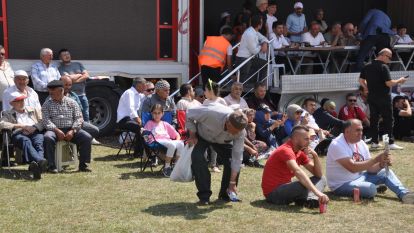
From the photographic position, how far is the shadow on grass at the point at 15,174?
748 centimetres

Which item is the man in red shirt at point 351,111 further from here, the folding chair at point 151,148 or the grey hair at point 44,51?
the grey hair at point 44,51

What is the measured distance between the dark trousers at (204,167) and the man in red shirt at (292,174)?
398 millimetres

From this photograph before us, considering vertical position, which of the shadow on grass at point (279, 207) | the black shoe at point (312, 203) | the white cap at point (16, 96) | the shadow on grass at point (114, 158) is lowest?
the shadow on grass at point (114, 158)

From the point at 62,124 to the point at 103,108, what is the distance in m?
2.50

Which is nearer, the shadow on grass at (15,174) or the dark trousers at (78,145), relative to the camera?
the shadow on grass at (15,174)

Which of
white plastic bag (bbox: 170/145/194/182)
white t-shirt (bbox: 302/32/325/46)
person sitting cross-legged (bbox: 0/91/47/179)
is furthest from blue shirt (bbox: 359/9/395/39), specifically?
white plastic bag (bbox: 170/145/194/182)

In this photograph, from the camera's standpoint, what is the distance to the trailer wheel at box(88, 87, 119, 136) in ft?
33.9

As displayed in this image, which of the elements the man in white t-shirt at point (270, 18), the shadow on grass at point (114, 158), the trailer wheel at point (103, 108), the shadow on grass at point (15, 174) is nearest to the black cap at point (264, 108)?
the shadow on grass at point (114, 158)

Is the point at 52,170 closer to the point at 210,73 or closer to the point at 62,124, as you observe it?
the point at 62,124

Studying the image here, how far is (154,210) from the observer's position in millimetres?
6059

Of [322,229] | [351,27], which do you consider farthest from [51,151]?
[351,27]

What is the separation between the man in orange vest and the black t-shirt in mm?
2282

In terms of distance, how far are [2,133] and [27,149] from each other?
416 millimetres

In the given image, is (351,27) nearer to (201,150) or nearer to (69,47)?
(69,47)
